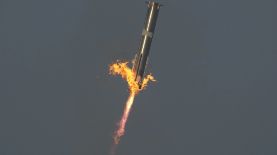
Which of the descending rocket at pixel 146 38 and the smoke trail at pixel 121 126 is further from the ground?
the smoke trail at pixel 121 126

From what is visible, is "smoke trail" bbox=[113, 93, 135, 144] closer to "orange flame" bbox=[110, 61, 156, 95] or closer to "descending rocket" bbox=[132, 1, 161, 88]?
"orange flame" bbox=[110, 61, 156, 95]

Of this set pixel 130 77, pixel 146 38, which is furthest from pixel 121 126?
pixel 146 38

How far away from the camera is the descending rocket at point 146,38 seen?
3039 centimetres

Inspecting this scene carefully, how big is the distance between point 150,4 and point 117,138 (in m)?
17.4

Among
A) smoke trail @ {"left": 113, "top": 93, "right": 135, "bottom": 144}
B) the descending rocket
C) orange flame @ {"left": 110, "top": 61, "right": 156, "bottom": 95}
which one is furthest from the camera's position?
smoke trail @ {"left": 113, "top": 93, "right": 135, "bottom": 144}

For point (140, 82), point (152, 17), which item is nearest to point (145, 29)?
point (152, 17)

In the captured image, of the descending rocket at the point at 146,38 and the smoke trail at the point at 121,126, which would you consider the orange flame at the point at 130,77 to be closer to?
the descending rocket at the point at 146,38

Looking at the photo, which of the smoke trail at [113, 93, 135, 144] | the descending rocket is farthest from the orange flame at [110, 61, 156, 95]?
the smoke trail at [113, 93, 135, 144]

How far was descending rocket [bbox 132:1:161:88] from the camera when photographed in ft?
99.7

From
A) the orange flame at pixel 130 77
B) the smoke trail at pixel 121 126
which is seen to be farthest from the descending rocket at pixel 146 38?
the smoke trail at pixel 121 126

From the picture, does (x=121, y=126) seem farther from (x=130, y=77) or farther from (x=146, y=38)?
(x=146, y=38)

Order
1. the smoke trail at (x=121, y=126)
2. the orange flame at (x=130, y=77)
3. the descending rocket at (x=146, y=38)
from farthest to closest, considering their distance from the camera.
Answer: the smoke trail at (x=121, y=126) → the orange flame at (x=130, y=77) → the descending rocket at (x=146, y=38)

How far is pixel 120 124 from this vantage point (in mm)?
45500

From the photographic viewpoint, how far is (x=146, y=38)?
1210 inches
